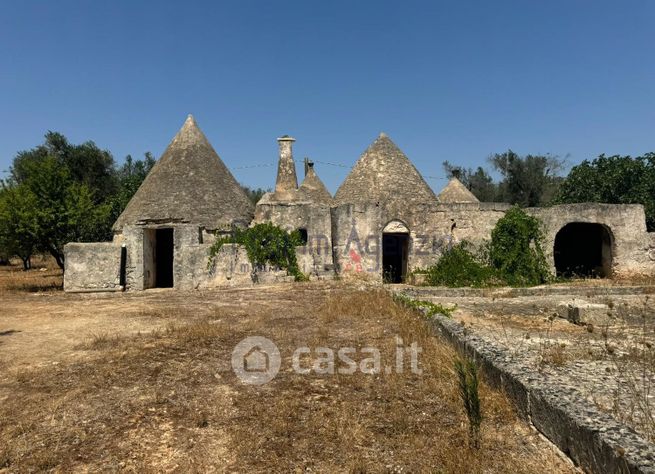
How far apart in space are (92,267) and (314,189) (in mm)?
9961

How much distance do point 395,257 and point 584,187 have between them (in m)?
11.0

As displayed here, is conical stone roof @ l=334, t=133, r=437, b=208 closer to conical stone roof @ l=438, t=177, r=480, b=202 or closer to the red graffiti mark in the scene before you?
the red graffiti mark

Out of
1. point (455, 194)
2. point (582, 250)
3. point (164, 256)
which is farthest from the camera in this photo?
point (455, 194)

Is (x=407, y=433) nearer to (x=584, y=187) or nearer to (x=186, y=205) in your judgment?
(x=186, y=205)

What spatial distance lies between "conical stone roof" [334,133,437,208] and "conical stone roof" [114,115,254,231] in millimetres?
4058

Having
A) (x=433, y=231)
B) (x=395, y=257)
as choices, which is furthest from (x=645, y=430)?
(x=395, y=257)

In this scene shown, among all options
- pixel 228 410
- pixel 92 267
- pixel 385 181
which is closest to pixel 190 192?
pixel 92 267

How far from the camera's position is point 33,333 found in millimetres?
6840

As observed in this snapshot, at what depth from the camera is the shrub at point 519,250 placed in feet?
42.4

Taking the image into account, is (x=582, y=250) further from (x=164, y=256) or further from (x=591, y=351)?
(x=164, y=256)

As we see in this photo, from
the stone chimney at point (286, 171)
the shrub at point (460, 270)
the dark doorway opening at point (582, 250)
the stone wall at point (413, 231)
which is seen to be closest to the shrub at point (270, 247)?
the stone wall at point (413, 231)

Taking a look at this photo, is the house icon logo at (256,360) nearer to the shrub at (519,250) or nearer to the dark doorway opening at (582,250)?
the shrub at (519,250)

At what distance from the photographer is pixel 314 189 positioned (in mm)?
19938

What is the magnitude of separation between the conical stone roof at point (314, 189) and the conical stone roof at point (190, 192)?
337cm
